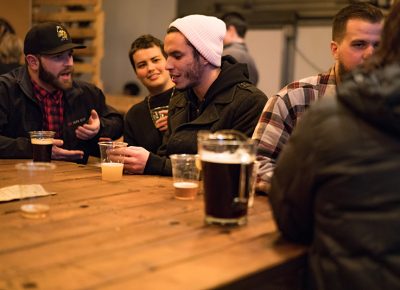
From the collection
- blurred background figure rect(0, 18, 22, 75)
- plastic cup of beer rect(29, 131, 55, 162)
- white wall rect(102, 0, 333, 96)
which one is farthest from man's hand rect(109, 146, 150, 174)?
white wall rect(102, 0, 333, 96)

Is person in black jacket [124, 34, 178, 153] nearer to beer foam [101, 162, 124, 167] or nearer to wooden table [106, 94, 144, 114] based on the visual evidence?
beer foam [101, 162, 124, 167]

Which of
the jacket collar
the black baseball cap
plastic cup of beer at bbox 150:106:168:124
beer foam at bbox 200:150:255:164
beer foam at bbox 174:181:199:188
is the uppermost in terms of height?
the black baseball cap

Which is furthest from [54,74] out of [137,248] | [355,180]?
[355,180]

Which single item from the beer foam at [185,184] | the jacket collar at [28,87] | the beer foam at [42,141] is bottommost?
the beer foam at [185,184]

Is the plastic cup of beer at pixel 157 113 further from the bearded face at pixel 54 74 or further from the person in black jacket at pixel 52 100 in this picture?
the bearded face at pixel 54 74

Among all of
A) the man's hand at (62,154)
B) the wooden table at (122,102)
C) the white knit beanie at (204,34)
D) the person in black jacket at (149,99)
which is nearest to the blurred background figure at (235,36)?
the wooden table at (122,102)

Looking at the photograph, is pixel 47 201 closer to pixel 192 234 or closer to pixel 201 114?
pixel 192 234

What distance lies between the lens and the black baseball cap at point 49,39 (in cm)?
376

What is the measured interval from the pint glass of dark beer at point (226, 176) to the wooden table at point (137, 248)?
0.06m

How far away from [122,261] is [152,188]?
35.8 inches

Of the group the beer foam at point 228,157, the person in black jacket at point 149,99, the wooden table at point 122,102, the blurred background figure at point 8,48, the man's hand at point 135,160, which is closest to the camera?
the beer foam at point 228,157

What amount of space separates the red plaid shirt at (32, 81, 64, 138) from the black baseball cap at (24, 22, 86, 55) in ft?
0.75

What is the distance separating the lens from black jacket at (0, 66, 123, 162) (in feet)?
11.8

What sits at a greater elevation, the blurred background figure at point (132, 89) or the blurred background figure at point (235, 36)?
the blurred background figure at point (235, 36)
